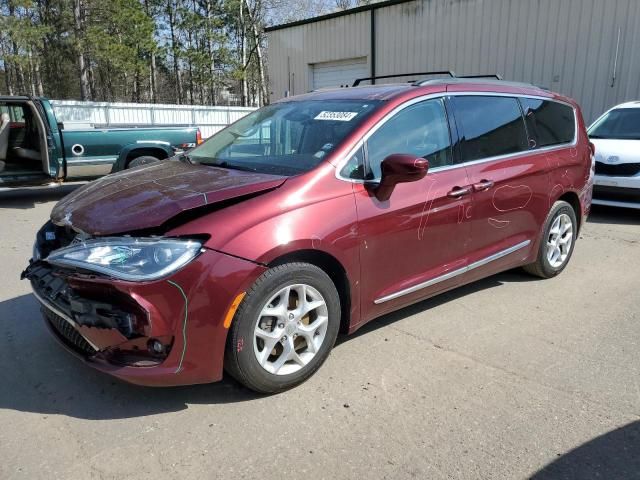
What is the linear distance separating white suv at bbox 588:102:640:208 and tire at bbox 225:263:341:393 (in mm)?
6355

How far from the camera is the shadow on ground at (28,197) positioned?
921 centimetres

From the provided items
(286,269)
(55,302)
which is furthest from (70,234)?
(286,269)

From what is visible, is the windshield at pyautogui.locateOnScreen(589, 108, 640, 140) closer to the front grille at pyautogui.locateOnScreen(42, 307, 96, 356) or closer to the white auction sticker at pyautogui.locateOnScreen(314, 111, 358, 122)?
the white auction sticker at pyautogui.locateOnScreen(314, 111, 358, 122)

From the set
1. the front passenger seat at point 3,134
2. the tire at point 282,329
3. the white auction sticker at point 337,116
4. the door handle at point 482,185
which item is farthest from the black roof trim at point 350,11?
the tire at point 282,329

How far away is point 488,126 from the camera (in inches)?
163

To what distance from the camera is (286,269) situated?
2852mm

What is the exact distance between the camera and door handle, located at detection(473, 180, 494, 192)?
3.86 m

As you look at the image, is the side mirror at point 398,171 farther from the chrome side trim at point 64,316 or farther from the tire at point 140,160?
the tire at point 140,160

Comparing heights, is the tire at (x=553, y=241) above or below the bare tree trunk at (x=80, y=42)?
below

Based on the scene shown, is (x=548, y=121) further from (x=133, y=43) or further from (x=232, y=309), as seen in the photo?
(x=133, y=43)

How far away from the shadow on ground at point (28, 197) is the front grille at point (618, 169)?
9252 millimetres

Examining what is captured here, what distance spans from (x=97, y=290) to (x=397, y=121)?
2126 mm

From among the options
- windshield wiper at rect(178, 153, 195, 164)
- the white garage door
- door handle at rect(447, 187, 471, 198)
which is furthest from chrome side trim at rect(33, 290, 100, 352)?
A: the white garage door

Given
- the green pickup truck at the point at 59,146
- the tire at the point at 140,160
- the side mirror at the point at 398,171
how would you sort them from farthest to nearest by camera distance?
the tire at the point at 140,160 < the green pickup truck at the point at 59,146 < the side mirror at the point at 398,171
